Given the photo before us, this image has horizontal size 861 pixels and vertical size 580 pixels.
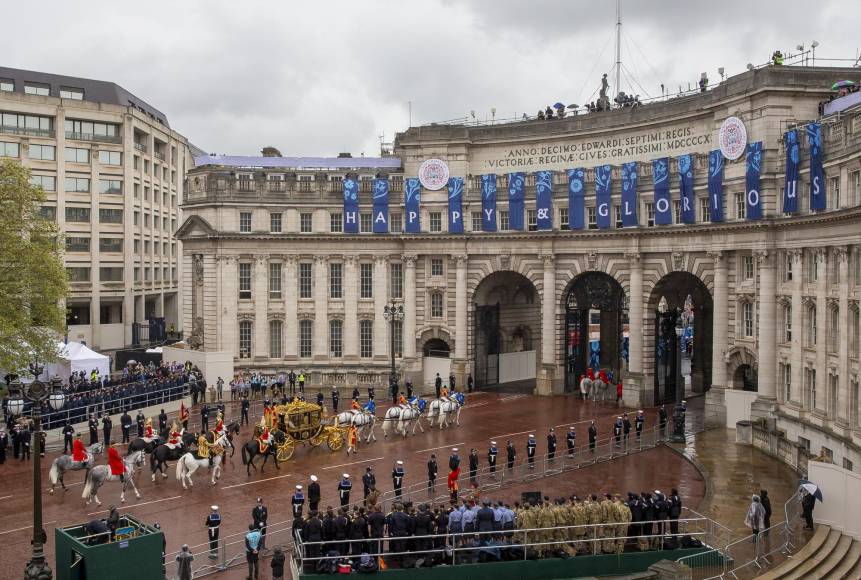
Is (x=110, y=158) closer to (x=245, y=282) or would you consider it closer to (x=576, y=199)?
(x=245, y=282)

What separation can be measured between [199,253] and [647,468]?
1446 inches

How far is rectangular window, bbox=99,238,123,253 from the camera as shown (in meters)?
80.6

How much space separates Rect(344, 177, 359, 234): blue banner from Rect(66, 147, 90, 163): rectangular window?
3424 cm

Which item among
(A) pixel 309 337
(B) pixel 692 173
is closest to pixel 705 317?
(B) pixel 692 173

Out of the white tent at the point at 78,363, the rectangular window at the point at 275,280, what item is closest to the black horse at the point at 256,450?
the white tent at the point at 78,363

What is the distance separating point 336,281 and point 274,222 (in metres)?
6.06

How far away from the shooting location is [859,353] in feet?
104

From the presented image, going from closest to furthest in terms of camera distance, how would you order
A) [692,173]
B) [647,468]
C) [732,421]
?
[647,468], [732,421], [692,173]

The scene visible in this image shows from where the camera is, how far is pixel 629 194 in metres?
50.2

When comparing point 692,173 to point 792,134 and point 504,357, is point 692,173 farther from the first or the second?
point 504,357

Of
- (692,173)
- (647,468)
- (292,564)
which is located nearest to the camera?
(292,564)

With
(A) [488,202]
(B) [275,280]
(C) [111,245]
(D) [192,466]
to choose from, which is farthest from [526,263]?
(C) [111,245]

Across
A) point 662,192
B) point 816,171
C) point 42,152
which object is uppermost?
point 42,152

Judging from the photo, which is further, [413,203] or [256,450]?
[413,203]
